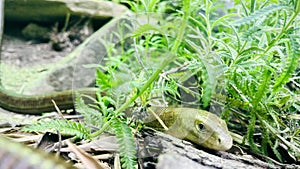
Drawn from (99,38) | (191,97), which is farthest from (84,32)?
(191,97)

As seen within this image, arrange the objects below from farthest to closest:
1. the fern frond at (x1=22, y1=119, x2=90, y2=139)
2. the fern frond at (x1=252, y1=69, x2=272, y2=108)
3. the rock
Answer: the rock
the fern frond at (x1=252, y1=69, x2=272, y2=108)
the fern frond at (x1=22, y1=119, x2=90, y2=139)

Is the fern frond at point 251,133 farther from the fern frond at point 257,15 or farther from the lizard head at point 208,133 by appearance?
the fern frond at point 257,15

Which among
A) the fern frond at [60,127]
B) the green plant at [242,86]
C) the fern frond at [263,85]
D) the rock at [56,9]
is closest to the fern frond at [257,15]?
the green plant at [242,86]

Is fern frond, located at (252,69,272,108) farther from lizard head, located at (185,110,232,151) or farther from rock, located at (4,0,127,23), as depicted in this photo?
rock, located at (4,0,127,23)

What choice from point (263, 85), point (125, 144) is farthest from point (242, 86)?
point (125, 144)

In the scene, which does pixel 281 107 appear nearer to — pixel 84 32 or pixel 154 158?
pixel 154 158

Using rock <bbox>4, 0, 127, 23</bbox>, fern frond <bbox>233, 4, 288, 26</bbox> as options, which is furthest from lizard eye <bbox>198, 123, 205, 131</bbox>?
rock <bbox>4, 0, 127, 23</bbox>
